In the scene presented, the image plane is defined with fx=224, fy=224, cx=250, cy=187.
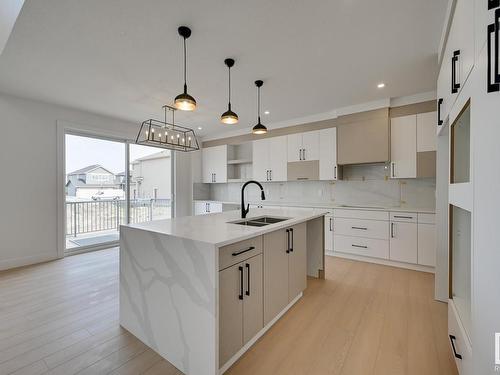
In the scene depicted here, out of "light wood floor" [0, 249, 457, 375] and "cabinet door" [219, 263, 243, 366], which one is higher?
"cabinet door" [219, 263, 243, 366]

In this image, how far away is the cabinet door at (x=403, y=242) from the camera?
10.9ft

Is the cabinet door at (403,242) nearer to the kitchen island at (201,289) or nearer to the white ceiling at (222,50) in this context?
the white ceiling at (222,50)

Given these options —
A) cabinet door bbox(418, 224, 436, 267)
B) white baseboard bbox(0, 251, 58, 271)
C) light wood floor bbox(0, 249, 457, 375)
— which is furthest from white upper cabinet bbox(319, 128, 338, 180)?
white baseboard bbox(0, 251, 58, 271)

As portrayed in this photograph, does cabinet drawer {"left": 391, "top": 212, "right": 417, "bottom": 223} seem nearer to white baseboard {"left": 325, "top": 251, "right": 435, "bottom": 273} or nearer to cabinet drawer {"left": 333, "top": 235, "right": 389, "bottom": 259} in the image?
cabinet drawer {"left": 333, "top": 235, "right": 389, "bottom": 259}

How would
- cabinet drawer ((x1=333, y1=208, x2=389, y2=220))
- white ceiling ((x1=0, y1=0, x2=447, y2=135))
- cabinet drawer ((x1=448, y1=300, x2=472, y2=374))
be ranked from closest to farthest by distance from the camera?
cabinet drawer ((x1=448, y1=300, x2=472, y2=374)), white ceiling ((x1=0, y1=0, x2=447, y2=135)), cabinet drawer ((x1=333, y1=208, x2=389, y2=220))

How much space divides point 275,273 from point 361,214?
2382 millimetres

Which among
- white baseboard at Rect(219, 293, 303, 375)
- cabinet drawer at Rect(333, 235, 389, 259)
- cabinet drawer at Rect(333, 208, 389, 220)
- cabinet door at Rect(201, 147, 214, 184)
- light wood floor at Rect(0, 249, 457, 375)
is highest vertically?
cabinet door at Rect(201, 147, 214, 184)

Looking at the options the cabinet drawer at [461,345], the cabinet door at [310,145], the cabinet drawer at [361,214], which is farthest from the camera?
the cabinet door at [310,145]

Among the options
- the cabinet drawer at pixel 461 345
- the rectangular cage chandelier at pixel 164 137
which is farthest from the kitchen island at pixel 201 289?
the rectangular cage chandelier at pixel 164 137

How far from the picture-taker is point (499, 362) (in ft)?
2.53

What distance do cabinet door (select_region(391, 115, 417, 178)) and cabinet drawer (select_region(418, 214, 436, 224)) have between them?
0.64 metres

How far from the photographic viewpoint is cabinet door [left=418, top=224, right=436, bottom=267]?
317 centimetres

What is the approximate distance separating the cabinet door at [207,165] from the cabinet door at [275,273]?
429cm

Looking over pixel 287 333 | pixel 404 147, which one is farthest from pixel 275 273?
pixel 404 147
